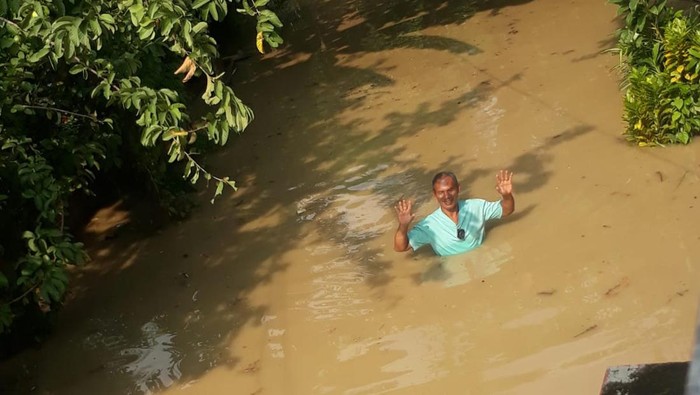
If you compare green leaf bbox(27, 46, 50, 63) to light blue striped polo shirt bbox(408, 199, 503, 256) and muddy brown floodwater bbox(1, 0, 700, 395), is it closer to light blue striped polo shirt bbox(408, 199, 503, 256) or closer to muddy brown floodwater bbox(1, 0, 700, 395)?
muddy brown floodwater bbox(1, 0, 700, 395)

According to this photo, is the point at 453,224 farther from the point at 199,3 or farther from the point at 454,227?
the point at 199,3

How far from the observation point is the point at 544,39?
961 centimetres

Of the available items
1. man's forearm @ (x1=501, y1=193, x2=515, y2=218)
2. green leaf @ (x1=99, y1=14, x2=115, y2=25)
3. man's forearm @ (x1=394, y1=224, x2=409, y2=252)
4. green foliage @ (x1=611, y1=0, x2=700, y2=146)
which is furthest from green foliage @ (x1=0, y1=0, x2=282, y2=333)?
green foliage @ (x1=611, y1=0, x2=700, y2=146)

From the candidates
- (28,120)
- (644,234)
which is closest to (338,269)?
(644,234)

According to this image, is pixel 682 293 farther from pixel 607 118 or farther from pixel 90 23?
pixel 90 23

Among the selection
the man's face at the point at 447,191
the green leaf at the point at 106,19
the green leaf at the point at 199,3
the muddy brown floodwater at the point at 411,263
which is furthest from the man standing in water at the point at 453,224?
the green leaf at the point at 106,19

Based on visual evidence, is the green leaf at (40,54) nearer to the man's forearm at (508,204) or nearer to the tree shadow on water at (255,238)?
the tree shadow on water at (255,238)

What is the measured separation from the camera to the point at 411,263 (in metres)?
6.20

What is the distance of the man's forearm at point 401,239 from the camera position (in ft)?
19.5

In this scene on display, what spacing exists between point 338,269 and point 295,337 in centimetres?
79

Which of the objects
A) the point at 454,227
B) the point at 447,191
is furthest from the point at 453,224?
the point at 447,191

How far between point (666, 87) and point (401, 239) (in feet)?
8.00

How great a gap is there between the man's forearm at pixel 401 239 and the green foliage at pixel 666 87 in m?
2.11

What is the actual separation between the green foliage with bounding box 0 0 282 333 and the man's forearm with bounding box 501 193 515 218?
6.27ft
